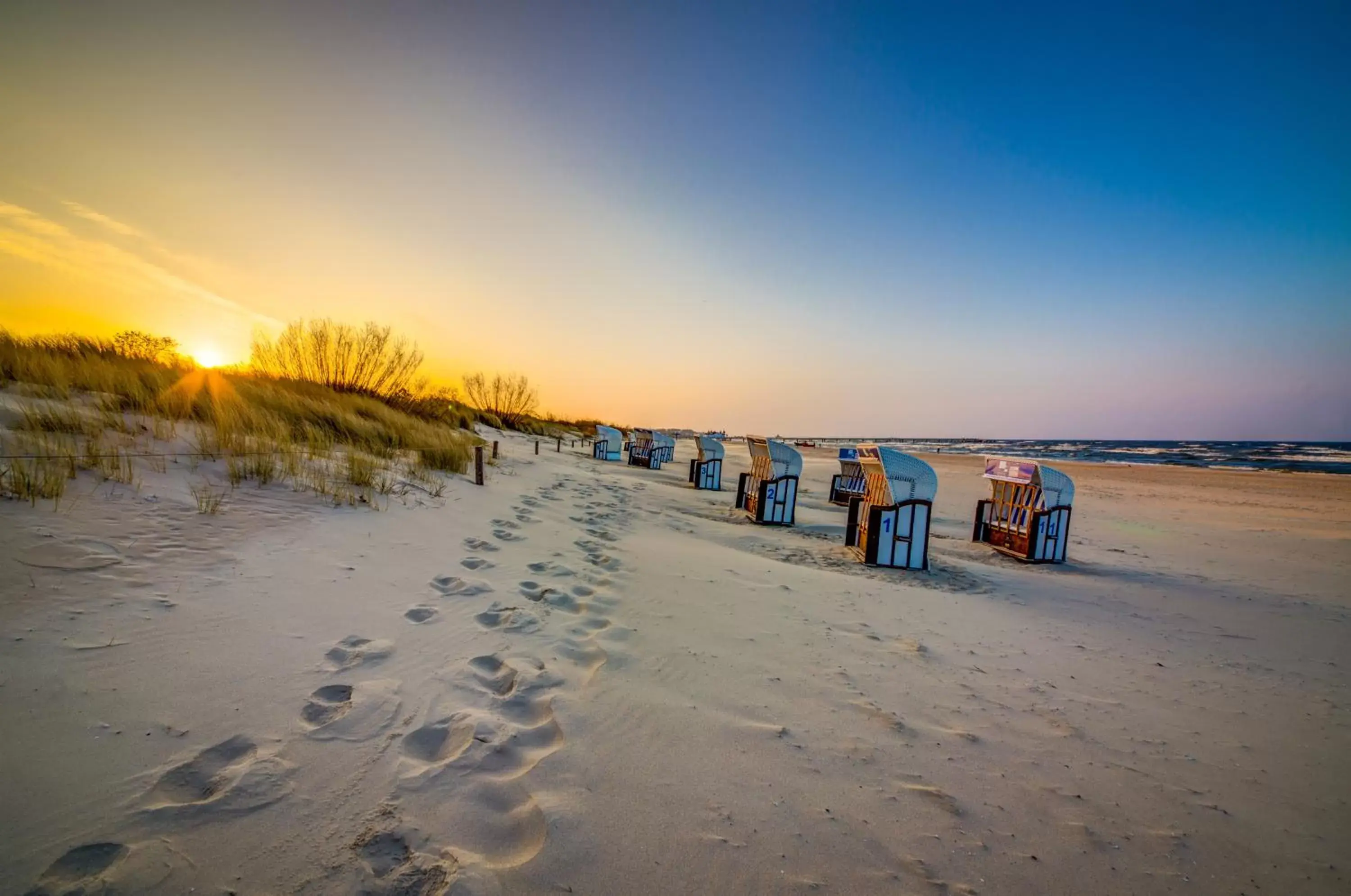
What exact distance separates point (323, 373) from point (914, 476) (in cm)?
1812

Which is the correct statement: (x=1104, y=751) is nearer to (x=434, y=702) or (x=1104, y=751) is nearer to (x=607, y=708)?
(x=607, y=708)

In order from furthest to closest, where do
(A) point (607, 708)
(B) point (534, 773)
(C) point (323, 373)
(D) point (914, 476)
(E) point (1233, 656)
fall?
(C) point (323, 373), (D) point (914, 476), (E) point (1233, 656), (A) point (607, 708), (B) point (534, 773)

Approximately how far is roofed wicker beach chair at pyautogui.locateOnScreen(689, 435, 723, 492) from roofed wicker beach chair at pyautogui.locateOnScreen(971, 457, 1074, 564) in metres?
9.74

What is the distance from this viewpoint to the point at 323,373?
16719 millimetres

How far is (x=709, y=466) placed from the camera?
19.0 m

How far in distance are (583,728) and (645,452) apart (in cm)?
2374

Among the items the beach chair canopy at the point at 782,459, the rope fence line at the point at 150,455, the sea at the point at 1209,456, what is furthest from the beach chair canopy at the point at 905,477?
the sea at the point at 1209,456

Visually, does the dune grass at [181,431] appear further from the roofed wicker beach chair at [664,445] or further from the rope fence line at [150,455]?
the roofed wicker beach chair at [664,445]

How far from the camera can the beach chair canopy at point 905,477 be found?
7.79m

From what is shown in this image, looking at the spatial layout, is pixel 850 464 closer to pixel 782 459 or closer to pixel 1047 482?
pixel 782 459

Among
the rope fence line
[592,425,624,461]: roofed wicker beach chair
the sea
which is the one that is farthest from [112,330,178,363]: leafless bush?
the sea

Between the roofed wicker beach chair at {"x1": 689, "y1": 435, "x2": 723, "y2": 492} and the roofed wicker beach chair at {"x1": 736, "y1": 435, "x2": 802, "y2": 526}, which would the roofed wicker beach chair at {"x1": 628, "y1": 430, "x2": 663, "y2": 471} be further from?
the roofed wicker beach chair at {"x1": 736, "y1": 435, "x2": 802, "y2": 526}

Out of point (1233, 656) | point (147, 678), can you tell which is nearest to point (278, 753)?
point (147, 678)

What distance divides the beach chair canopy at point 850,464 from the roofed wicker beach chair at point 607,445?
1375cm
